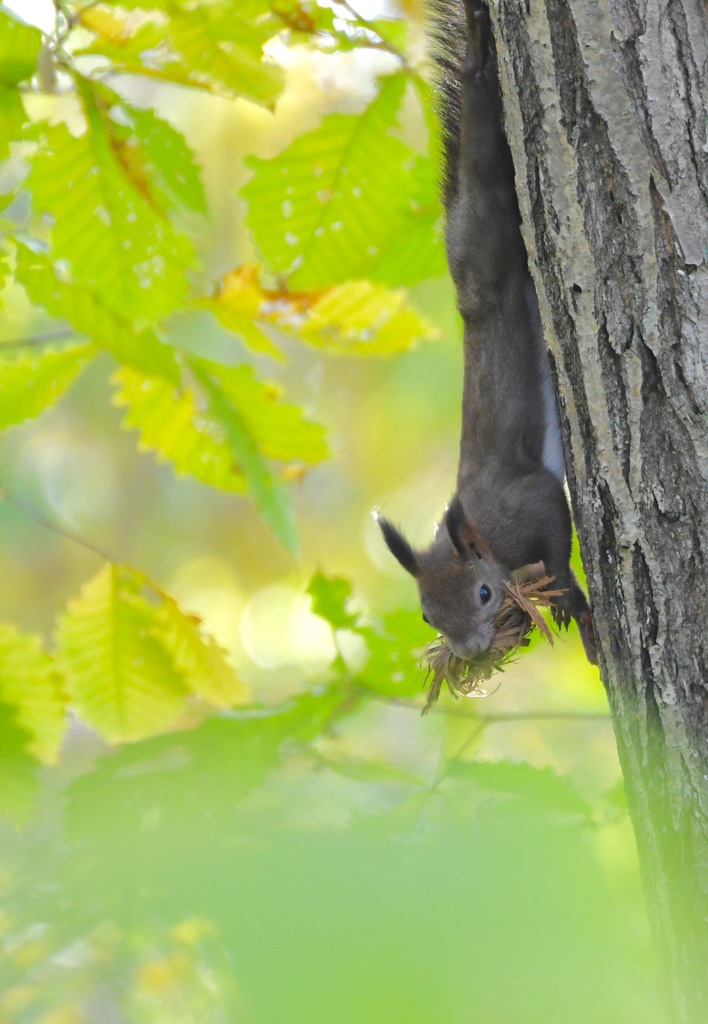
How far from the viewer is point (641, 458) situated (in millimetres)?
1112

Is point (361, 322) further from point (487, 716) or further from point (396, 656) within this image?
point (487, 716)

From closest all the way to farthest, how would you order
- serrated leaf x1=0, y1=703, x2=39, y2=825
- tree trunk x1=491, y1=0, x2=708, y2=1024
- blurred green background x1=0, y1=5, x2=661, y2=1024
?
blurred green background x1=0, y1=5, x2=661, y2=1024, serrated leaf x1=0, y1=703, x2=39, y2=825, tree trunk x1=491, y1=0, x2=708, y2=1024

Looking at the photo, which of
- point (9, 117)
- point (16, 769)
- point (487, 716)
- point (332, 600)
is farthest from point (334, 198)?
point (16, 769)

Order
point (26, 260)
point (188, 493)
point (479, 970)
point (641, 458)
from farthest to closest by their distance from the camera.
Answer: point (188, 493) < point (26, 260) < point (641, 458) < point (479, 970)

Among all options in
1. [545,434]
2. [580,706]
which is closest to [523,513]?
[545,434]

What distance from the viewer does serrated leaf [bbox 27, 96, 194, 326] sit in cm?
162

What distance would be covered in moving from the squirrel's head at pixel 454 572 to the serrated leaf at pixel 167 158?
83cm

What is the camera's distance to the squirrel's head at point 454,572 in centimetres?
204

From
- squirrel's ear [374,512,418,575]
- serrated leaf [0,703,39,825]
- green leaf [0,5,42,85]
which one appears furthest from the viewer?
squirrel's ear [374,512,418,575]

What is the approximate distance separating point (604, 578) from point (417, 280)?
1.08m

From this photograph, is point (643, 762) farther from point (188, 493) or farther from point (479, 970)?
point (188, 493)

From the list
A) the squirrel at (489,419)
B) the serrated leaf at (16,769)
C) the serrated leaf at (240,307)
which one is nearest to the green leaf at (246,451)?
the serrated leaf at (240,307)

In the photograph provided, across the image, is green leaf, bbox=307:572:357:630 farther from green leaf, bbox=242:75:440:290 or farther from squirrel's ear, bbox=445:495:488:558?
green leaf, bbox=242:75:440:290

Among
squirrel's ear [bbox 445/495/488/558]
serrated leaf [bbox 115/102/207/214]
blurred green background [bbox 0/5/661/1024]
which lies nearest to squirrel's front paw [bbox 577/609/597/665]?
blurred green background [bbox 0/5/661/1024]
